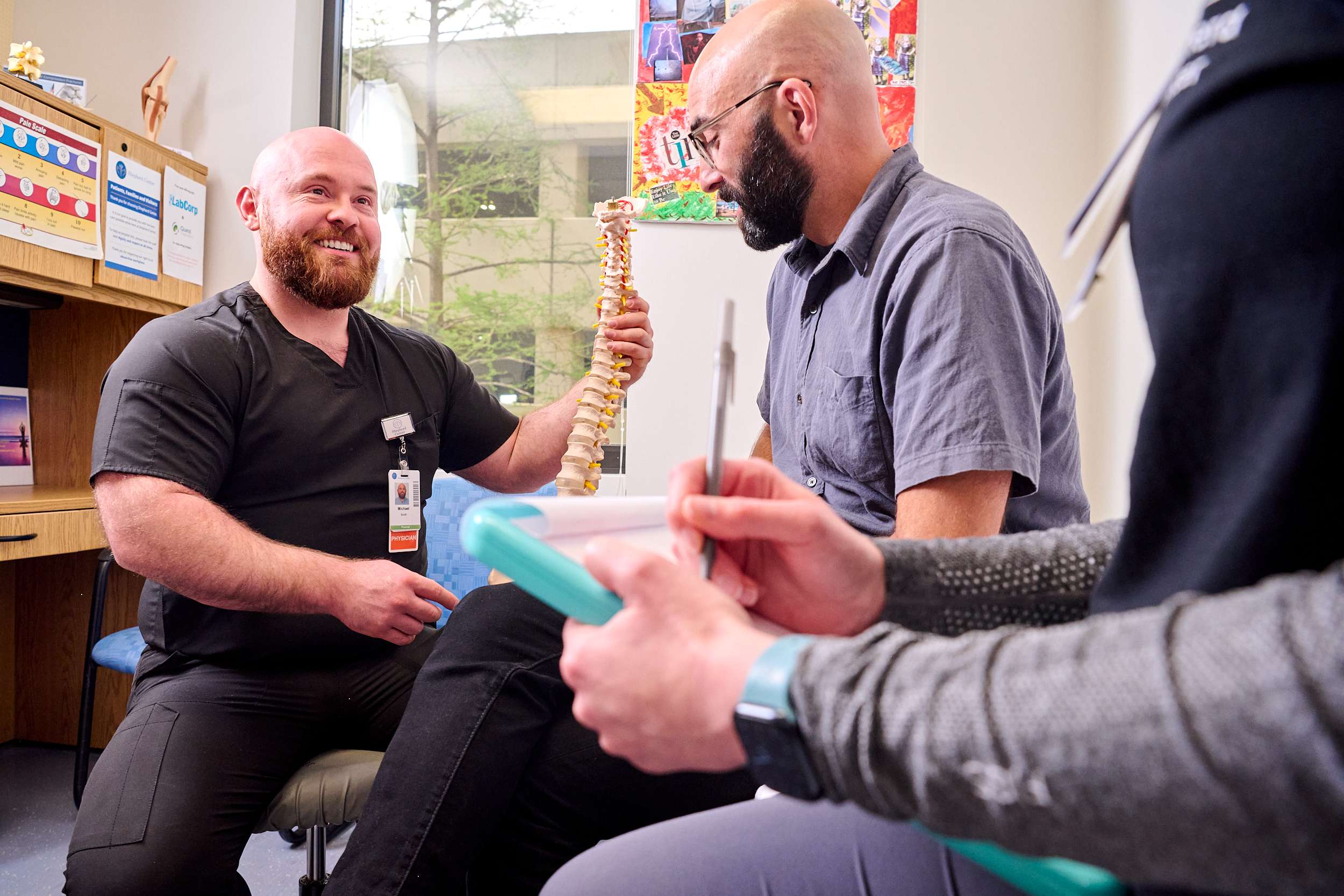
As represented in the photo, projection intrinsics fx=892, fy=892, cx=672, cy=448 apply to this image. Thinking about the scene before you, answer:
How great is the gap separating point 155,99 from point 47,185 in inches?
23.3

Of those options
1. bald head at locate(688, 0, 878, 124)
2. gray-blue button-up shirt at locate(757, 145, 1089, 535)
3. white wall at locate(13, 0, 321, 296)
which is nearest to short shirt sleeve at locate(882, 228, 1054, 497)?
gray-blue button-up shirt at locate(757, 145, 1089, 535)

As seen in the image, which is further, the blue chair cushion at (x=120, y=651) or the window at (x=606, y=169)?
the window at (x=606, y=169)

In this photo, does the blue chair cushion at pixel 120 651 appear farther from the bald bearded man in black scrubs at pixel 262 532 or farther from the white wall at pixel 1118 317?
the white wall at pixel 1118 317

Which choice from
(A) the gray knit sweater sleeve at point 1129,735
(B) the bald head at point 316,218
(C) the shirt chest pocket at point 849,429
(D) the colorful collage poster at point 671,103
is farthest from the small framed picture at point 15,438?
(A) the gray knit sweater sleeve at point 1129,735

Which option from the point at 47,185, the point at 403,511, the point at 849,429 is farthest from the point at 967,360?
the point at 47,185

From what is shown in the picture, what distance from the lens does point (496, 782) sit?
3.75 ft

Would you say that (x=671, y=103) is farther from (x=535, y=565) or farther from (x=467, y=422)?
(x=535, y=565)

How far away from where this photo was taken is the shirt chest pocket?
52.5 inches

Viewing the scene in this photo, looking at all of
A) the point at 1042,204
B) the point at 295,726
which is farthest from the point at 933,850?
the point at 1042,204

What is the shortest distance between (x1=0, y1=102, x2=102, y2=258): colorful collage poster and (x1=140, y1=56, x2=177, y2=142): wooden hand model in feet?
1.15

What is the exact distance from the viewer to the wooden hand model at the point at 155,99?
9.14 feet

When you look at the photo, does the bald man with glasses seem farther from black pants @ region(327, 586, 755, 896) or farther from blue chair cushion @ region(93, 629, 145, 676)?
blue chair cushion @ region(93, 629, 145, 676)

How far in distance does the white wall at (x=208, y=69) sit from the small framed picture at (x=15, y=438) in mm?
662

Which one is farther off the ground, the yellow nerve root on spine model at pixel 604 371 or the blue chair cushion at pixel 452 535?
the yellow nerve root on spine model at pixel 604 371
